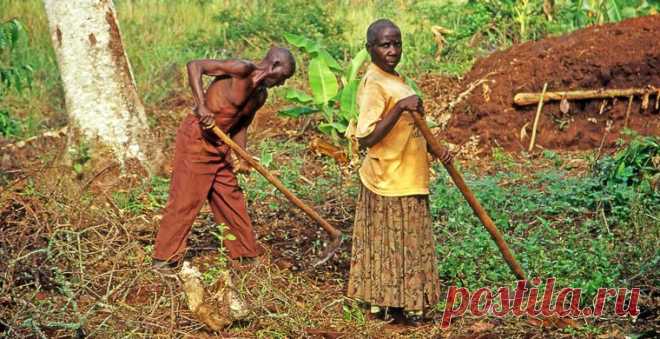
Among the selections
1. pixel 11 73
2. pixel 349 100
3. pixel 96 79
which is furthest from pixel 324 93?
pixel 11 73

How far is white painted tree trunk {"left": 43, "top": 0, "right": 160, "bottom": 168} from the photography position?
788cm

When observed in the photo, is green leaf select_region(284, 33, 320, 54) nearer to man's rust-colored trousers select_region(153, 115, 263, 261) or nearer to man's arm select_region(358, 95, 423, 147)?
man's rust-colored trousers select_region(153, 115, 263, 261)

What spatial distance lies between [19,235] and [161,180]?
2128 mm

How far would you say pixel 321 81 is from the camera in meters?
8.48

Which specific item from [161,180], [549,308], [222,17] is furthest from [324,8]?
[549,308]

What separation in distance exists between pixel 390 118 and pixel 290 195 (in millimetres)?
920

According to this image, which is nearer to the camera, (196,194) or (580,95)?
(196,194)

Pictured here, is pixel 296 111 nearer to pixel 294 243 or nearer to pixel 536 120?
pixel 536 120

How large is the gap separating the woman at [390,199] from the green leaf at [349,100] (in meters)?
3.27

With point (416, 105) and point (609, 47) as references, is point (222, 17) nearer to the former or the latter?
point (609, 47)

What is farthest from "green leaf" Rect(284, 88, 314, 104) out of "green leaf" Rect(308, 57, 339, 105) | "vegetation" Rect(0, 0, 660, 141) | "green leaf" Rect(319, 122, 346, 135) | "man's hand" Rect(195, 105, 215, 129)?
"man's hand" Rect(195, 105, 215, 129)

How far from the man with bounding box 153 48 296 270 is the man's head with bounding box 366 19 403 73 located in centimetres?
74

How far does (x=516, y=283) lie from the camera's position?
5.52 meters

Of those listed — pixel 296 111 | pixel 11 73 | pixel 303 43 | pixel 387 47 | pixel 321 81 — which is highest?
pixel 387 47
